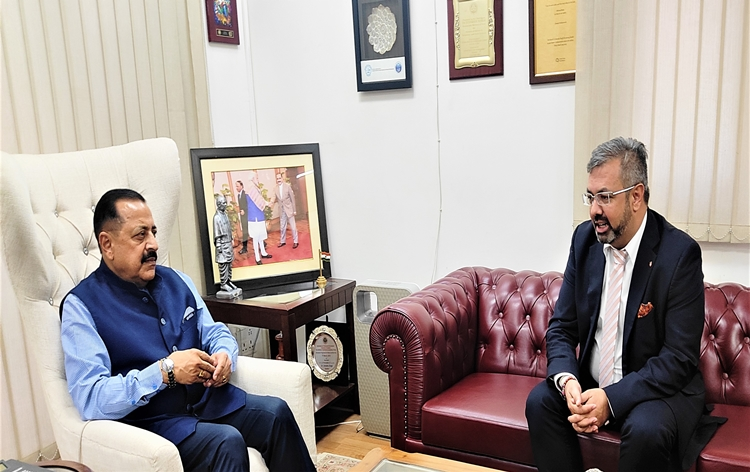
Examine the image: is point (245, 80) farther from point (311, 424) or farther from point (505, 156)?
point (311, 424)

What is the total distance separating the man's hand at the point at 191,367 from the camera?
5.77ft

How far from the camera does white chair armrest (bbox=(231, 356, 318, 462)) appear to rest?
1945 mm

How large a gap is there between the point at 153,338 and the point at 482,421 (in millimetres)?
1097

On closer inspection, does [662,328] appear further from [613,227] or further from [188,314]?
[188,314]

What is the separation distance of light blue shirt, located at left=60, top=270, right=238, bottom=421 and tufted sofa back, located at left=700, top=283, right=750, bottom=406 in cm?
184

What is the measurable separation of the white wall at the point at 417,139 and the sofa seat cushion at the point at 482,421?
739 millimetres

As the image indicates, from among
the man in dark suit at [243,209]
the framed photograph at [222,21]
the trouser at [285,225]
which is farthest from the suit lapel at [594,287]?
the framed photograph at [222,21]

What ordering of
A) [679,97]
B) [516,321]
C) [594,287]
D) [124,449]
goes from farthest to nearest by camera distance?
[516,321] < [679,97] < [594,287] < [124,449]

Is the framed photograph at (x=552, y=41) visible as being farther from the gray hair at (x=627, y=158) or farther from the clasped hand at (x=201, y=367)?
the clasped hand at (x=201, y=367)

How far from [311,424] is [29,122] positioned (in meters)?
1.59

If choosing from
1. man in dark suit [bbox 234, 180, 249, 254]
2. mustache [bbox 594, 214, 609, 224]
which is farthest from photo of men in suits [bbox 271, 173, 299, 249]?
mustache [bbox 594, 214, 609, 224]

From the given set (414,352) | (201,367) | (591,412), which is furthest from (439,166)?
(201,367)

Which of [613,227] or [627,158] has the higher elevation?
[627,158]

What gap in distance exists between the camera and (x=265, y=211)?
3047 mm
